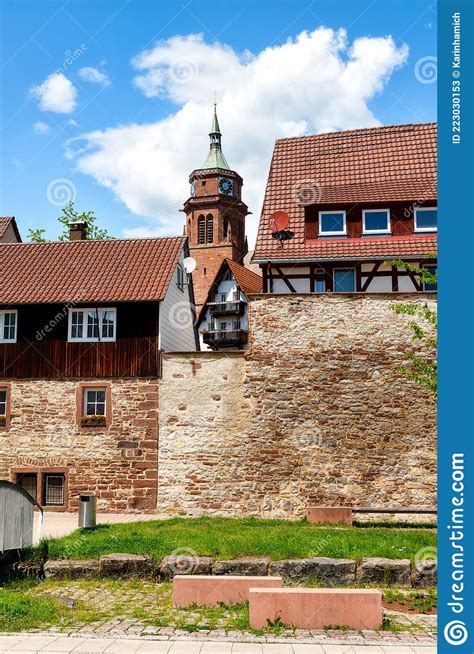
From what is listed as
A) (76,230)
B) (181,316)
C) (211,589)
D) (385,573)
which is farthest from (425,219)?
(211,589)

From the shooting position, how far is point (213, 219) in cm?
5544

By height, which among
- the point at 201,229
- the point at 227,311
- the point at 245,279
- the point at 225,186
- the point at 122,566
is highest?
the point at 225,186

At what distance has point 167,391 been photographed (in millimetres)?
19297

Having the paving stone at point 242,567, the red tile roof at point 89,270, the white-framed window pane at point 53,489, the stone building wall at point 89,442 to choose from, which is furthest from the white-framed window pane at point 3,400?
the paving stone at point 242,567

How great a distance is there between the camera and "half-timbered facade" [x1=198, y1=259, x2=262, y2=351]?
3844 cm

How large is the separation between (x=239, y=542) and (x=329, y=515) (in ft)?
17.8

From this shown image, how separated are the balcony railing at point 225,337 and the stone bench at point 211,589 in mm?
28955

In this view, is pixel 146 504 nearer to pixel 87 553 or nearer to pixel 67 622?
pixel 87 553

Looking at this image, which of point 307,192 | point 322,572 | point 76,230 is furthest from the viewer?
point 76,230

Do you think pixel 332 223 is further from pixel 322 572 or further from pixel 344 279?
pixel 322 572

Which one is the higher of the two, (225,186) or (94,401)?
(225,186)

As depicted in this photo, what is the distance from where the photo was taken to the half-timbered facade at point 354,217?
813 inches

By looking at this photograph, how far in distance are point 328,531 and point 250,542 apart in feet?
9.50
